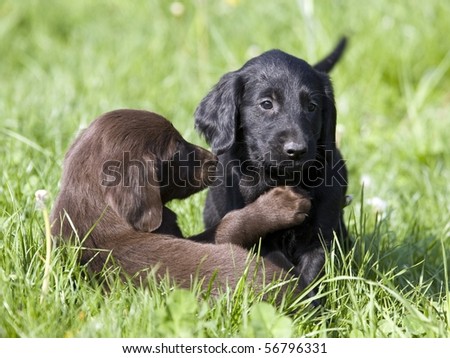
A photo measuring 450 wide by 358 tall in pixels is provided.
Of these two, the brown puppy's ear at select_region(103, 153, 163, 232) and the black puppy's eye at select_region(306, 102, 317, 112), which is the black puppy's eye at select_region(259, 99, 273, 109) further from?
the brown puppy's ear at select_region(103, 153, 163, 232)

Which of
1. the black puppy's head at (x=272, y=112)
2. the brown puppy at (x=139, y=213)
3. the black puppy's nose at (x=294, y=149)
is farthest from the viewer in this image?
the black puppy's head at (x=272, y=112)

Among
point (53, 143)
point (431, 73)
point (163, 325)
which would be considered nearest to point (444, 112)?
point (431, 73)

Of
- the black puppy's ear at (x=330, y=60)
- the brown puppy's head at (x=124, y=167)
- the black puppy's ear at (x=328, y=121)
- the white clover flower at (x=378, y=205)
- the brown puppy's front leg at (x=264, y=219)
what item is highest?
the black puppy's ear at (x=330, y=60)

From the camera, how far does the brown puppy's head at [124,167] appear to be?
2.97m

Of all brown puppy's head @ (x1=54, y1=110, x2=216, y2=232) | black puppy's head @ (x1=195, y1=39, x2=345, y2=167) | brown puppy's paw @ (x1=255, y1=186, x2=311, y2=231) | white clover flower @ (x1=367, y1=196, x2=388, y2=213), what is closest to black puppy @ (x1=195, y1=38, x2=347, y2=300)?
black puppy's head @ (x1=195, y1=39, x2=345, y2=167)

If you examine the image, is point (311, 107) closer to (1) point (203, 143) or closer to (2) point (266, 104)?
(2) point (266, 104)

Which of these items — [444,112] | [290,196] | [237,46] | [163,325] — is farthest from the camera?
[237,46]

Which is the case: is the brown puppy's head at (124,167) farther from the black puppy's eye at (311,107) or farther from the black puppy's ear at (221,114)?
the black puppy's eye at (311,107)

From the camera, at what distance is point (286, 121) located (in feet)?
10.7

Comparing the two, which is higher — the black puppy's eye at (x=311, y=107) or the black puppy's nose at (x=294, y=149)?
the black puppy's eye at (x=311, y=107)

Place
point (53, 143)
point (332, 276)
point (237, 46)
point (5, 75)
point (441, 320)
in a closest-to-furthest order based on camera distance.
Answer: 1. point (441, 320)
2. point (332, 276)
3. point (53, 143)
4. point (237, 46)
5. point (5, 75)

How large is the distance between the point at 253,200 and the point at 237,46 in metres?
3.39

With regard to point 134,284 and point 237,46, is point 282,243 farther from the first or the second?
point 237,46

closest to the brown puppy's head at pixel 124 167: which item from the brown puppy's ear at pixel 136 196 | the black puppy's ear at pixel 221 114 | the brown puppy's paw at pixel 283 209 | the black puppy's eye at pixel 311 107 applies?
the brown puppy's ear at pixel 136 196
